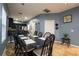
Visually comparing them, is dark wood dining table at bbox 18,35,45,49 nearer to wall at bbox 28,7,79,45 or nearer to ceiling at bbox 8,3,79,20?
wall at bbox 28,7,79,45

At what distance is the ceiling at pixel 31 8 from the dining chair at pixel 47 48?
493 mm

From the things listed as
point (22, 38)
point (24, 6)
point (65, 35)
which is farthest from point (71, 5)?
point (22, 38)

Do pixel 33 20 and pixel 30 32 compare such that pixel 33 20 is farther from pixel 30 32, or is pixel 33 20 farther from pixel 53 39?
pixel 53 39

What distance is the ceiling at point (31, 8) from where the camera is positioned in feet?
6.19

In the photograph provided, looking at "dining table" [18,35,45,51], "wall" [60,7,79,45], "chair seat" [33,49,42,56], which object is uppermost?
"wall" [60,7,79,45]

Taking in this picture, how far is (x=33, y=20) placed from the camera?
80.7 inches

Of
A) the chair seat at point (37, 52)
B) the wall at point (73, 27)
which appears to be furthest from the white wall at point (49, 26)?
the chair seat at point (37, 52)

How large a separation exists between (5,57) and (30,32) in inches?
24.1

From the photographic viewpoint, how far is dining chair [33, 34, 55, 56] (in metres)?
1.89

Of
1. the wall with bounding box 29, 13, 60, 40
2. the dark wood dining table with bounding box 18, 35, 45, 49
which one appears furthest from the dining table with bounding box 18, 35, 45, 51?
the wall with bounding box 29, 13, 60, 40

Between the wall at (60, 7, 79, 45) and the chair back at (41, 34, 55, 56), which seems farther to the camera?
the wall at (60, 7, 79, 45)

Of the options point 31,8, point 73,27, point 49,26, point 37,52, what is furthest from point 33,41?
point 73,27

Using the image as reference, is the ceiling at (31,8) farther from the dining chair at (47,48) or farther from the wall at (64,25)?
the dining chair at (47,48)

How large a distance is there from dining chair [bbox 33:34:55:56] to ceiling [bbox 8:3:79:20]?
493mm
